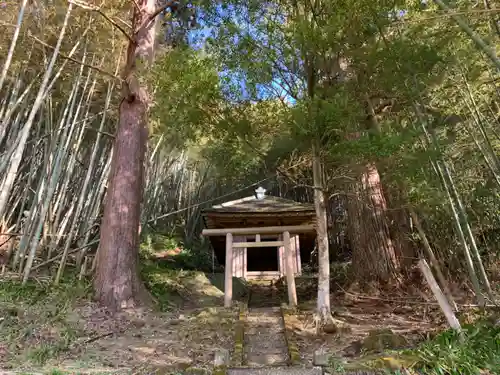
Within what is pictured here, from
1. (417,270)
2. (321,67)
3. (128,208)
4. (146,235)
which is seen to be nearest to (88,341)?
(128,208)

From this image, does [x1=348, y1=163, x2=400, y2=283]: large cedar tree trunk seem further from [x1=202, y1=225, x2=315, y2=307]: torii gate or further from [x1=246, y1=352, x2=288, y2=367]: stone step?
[x1=246, y1=352, x2=288, y2=367]: stone step

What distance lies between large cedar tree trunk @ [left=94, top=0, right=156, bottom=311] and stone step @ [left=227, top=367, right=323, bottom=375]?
2.22 meters

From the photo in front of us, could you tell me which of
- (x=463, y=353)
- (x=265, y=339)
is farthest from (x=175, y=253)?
(x=463, y=353)

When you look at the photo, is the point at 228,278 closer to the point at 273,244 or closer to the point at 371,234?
the point at 273,244

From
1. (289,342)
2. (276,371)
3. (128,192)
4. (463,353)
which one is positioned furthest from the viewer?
(128,192)

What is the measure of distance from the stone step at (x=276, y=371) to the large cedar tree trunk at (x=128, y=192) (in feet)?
7.28

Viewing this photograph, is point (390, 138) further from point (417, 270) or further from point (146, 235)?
point (146, 235)

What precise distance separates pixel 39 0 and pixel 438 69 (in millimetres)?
5176

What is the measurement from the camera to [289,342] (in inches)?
144

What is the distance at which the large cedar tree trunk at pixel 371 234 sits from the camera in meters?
5.31

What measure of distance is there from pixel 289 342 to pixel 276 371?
0.85 metres

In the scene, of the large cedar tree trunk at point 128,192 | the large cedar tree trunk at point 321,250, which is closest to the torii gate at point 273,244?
the large cedar tree trunk at point 321,250

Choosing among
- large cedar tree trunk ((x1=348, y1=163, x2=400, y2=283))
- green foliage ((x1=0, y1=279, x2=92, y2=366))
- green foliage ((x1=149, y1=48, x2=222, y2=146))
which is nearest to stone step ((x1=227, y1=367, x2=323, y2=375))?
green foliage ((x1=0, y1=279, x2=92, y2=366))

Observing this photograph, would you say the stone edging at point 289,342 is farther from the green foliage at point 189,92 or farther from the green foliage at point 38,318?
→ the green foliage at point 189,92
